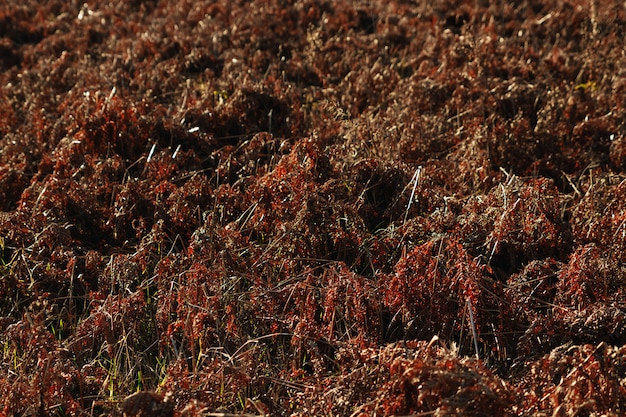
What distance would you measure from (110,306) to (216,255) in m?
0.53

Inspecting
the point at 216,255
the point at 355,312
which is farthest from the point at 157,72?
the point at 355,312

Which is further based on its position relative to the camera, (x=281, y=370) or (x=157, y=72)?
(x=157, y=72)

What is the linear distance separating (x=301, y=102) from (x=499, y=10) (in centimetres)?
292

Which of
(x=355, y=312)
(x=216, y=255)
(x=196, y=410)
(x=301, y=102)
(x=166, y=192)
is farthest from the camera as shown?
(x=301, y=102)

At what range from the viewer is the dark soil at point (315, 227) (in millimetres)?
3180

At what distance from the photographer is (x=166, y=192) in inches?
187

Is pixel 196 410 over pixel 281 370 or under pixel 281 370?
over

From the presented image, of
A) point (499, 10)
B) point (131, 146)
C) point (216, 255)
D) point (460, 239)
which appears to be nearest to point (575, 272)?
point (460, 239)

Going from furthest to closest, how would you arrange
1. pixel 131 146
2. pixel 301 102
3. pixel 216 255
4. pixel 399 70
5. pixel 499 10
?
pixel 499 10 < pixel 399 70 < pixel 301 102 < pixel 131 146 < pixel 216 255

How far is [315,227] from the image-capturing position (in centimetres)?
421

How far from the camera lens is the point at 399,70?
22.7 feet

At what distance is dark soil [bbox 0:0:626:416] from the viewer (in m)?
3.18

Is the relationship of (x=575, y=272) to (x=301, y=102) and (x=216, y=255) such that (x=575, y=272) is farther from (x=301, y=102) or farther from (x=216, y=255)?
(x=301, y=102)

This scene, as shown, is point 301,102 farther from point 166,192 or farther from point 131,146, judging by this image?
point 166,192
